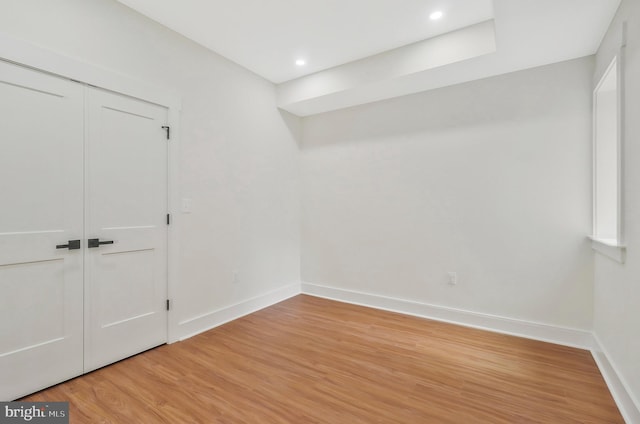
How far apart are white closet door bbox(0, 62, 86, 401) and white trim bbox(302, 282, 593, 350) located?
2862mm

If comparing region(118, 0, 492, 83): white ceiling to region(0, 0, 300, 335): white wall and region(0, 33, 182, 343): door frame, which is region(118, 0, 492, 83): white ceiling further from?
region(0, 33, 182, 343): door frame

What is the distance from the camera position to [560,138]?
2.79 m

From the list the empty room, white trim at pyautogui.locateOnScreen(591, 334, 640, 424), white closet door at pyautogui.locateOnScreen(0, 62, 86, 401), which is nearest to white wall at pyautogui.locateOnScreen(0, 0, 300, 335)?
the empty room

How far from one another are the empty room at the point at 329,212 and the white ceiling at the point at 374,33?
2 cm

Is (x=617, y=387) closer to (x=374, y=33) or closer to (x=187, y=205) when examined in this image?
(x=374, y=33)

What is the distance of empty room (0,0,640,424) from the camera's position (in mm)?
1931

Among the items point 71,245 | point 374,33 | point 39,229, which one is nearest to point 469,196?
point 374,33

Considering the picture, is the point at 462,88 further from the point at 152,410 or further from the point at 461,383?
the point at 152,410

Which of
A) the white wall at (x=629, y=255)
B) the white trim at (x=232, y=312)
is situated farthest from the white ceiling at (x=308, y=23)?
the white trim at (x=232, y=312)

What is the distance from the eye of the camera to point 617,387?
195 cm

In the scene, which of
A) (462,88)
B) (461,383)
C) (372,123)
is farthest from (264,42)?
(461,383)

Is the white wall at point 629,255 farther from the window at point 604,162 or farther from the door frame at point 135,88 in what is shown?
the door frame at point 135,88

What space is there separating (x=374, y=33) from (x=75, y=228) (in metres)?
3.01

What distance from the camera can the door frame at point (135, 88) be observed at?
1930 mm
